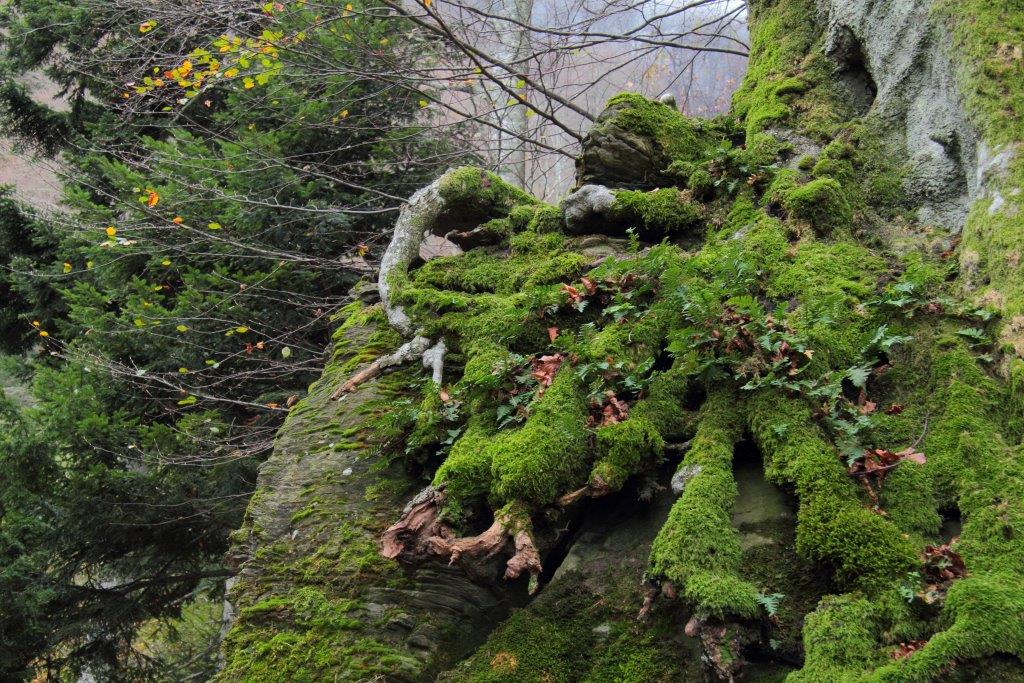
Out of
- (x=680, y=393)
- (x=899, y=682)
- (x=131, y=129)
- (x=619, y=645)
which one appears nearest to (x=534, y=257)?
(x=680, y=393)

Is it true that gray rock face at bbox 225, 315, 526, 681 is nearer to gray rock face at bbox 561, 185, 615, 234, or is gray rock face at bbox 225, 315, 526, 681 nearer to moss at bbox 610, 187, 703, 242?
gray rock face at bbox 561, 185, 615, 234

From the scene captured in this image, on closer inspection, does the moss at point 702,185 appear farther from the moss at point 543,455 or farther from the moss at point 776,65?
the moss at point 543,455

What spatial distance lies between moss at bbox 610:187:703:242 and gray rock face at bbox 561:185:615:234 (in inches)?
2.7

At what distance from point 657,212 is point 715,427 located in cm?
198

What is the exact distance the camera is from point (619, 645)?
266cm

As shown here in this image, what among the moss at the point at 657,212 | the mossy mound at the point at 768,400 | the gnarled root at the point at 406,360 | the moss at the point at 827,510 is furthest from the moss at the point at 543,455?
the moss at the point at 657,212

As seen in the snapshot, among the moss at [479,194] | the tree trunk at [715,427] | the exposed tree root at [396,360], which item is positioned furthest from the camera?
the moss at [479,194]

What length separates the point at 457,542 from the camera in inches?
115

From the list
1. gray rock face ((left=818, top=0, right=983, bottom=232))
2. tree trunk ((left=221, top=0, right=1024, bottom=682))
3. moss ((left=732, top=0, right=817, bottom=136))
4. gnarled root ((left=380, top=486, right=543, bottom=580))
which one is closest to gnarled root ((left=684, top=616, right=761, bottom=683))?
tree trunk ((left=221, top=0, right=1024, bottom=682))

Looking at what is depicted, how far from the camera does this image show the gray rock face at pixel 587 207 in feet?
15.0

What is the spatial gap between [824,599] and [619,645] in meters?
0.84

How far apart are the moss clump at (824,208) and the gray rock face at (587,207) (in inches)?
47.8

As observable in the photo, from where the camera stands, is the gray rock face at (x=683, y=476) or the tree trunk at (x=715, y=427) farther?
the gray rock face at (x=683, y=476)

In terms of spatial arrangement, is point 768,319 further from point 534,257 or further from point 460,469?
point 534,257
